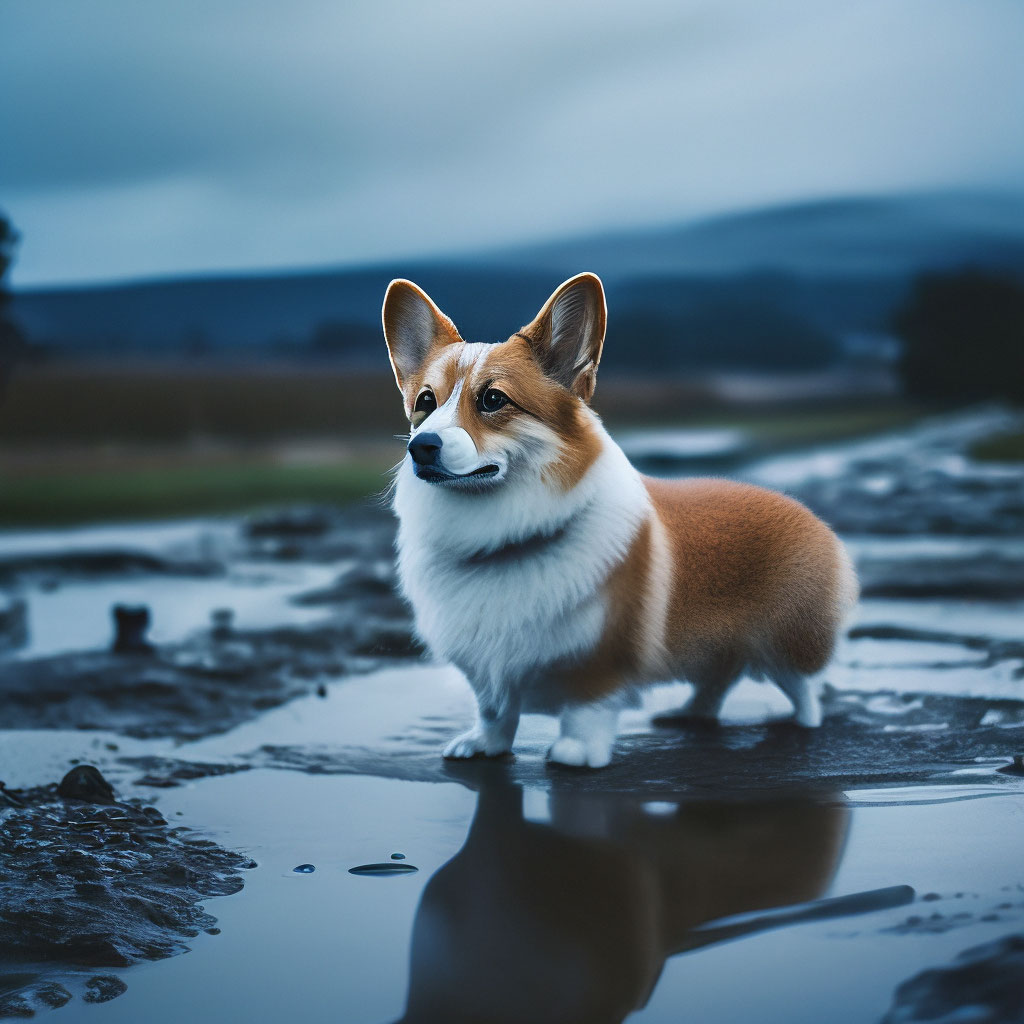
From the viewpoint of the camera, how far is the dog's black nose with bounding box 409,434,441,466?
8.77 ft

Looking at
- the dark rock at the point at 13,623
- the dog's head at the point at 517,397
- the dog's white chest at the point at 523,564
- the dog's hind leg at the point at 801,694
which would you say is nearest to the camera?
the dog's head at the point at 517,397

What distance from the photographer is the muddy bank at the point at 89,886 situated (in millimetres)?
2076

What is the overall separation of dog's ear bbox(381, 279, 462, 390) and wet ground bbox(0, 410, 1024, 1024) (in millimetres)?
1118

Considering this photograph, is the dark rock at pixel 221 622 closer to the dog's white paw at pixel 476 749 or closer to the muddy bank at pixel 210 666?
the muddy bank at pixel 210 666

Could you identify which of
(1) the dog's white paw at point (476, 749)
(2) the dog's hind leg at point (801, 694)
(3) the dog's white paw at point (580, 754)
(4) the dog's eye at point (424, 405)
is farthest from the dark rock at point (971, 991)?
(4) the dog's eye at point (424, 405)

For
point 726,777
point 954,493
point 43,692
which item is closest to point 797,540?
point 726,777

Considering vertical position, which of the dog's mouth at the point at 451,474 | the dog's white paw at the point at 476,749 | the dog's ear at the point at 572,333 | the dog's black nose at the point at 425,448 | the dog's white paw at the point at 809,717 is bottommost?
the dog's white paw at the point at 476,749

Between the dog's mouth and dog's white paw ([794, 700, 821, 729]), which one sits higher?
the dog's mouth

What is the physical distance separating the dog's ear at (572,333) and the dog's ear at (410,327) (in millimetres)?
264

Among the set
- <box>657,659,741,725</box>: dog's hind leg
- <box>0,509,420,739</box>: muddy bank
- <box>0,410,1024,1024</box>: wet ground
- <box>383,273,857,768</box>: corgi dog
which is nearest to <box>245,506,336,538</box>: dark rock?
<box>0,509,420,739</box>: muddy bank

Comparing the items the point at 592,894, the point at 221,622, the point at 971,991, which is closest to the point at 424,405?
the point at 592,894

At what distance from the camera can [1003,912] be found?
220cm

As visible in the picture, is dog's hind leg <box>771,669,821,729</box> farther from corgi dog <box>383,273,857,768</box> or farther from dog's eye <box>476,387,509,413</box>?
dog's eye <box>476,387,509,413</box>

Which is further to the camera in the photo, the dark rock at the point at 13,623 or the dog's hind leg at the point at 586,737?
the dark rock at the point at 13,623
